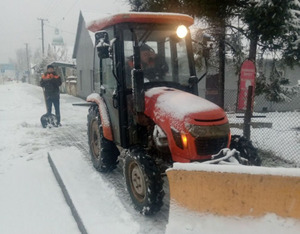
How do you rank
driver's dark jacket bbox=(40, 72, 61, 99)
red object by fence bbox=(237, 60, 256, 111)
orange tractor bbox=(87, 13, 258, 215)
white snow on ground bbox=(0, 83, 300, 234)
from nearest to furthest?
white snow on ground bbox=(0, 83, 300, 234)
orange tractor bbox=(87, 13, 258, 215)
red object by fence bbox=(237, 60, 256, 111)
driver's dark jacket bbox=(40, 72, 61, 99)

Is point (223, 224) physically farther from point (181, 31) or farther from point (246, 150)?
point (181, 31)

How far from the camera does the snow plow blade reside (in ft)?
7.87

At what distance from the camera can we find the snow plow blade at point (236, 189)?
2.40 m

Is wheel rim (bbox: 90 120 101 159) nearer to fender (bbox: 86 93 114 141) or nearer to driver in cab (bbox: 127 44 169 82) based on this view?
fender (bbox: 86 93 114 141)

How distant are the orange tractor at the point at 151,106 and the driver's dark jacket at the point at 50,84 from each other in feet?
16.9

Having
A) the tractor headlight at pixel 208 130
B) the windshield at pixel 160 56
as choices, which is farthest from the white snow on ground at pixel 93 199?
the windshield at pixel 160 56

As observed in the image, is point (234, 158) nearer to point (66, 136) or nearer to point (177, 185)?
point (177, 185)

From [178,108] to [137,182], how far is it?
3.43 feet

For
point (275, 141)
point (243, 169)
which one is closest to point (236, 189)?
point (243, 169)

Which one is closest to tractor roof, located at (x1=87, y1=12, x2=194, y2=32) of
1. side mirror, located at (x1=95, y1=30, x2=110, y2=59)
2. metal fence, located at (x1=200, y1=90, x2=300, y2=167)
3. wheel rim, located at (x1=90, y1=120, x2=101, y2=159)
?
side mirror, located at (x1=95, y1=30, x2=110, y2=59)

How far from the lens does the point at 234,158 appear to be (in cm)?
304

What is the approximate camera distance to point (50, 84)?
9477 millimetres

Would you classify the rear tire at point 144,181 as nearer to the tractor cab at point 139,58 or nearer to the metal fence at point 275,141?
the tractor cab at point 139,58

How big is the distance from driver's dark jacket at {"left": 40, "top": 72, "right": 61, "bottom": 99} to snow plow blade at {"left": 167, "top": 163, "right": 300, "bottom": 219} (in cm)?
764
